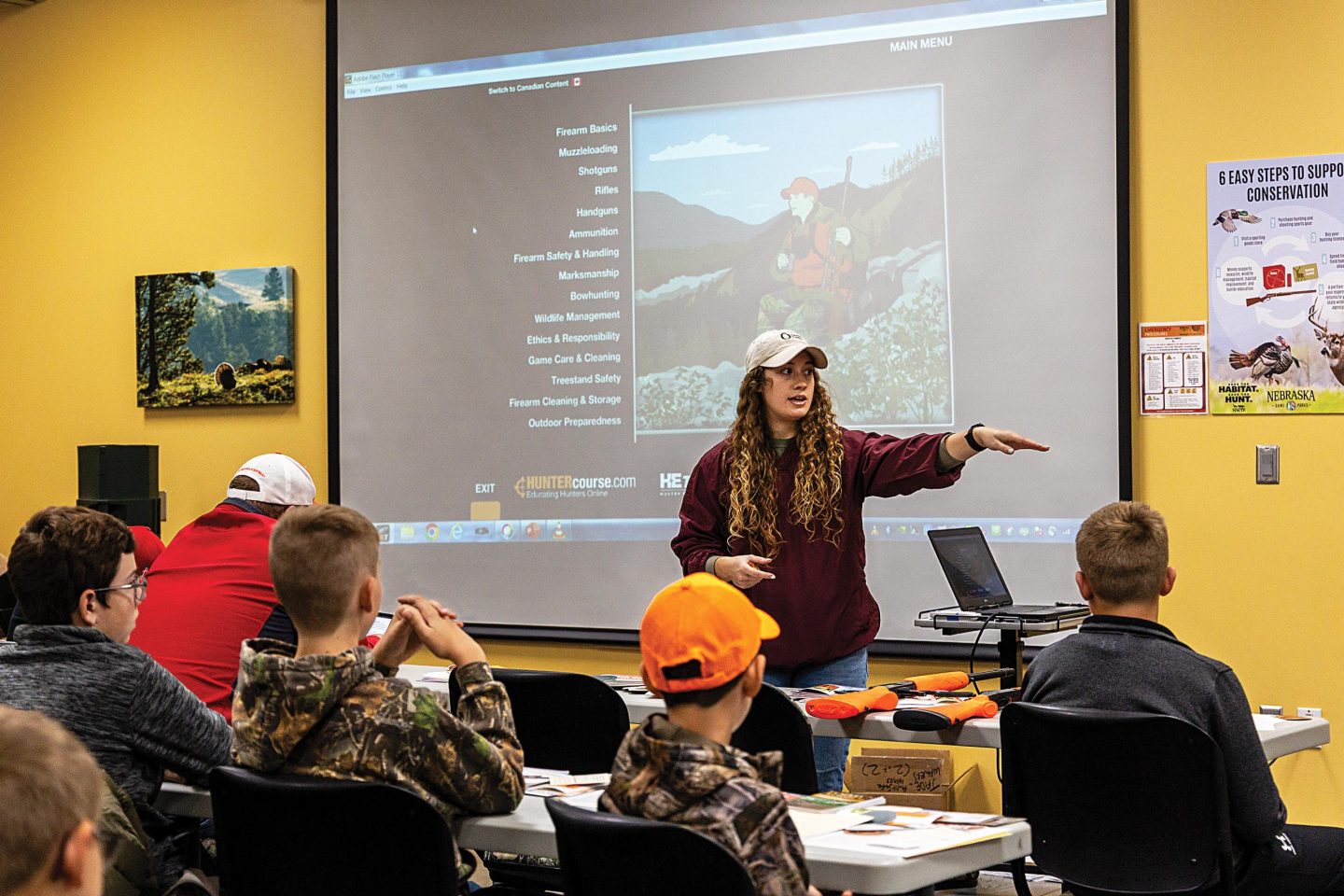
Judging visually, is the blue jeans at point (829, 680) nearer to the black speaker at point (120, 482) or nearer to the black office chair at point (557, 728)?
the black office chair at point (557, 728)

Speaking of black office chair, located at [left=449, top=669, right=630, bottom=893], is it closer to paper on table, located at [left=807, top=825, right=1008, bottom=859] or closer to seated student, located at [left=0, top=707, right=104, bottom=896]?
paper on table, located at [left=807, top=825, right=1008, bottom=859]

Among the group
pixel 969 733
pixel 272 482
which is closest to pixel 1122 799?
pixel 969 733

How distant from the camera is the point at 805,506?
3465mm

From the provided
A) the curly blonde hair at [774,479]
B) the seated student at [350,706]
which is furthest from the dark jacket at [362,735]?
the curly blonde hair at [774,479]

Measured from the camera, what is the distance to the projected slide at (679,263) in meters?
4.46

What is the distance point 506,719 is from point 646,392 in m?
3.05

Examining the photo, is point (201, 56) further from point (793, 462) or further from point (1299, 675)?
point (1299, 675)

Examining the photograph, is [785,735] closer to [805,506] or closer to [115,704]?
[805,506]

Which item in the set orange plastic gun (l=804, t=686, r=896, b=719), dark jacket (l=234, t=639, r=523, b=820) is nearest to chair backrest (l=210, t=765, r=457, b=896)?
dark jacket (l=234, t=639, r=523, b=820)

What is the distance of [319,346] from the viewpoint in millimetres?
5703

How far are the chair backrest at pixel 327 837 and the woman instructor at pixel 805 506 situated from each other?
5.14 ft

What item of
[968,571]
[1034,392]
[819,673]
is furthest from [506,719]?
[1034,392]

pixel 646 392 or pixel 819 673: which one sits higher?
pixel 646 392

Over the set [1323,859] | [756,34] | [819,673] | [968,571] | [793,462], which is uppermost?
[756,34]
